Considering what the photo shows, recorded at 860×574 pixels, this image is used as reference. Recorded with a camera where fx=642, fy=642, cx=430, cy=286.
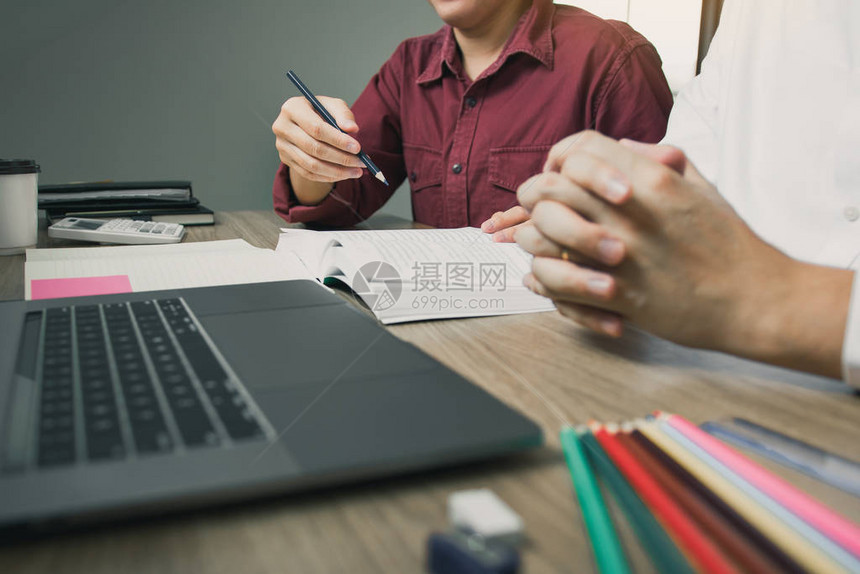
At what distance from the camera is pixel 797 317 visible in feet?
1.24

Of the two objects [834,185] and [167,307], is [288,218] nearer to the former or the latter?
[167,307]

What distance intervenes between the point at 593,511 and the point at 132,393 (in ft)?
0.73

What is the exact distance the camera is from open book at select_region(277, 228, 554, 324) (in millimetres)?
546

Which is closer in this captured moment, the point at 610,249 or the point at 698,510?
the point at 698,510

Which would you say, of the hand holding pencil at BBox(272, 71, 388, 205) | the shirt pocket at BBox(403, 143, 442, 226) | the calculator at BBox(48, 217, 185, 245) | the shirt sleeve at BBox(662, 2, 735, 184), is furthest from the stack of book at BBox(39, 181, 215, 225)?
the shirt sleeve at BBox(662, 2, 735, 184)

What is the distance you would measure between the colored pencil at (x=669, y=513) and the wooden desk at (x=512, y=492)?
0.02m

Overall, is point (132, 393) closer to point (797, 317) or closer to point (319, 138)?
point (797, 317)

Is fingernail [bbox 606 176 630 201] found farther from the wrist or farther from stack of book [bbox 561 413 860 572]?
the wrist

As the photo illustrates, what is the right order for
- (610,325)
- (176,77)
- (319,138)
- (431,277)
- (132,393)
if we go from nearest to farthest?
(132,393) → (610,325) → (431,277) → (319,138) → (176,77)

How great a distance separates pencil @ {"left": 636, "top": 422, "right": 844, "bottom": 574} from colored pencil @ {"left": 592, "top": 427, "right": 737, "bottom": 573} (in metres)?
0.02

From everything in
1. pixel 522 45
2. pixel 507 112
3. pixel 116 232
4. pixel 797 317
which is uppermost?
pixel 522 45

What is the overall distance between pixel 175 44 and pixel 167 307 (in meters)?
1.41

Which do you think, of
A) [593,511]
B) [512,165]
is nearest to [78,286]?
[593,511]

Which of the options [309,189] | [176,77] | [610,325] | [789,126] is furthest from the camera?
[176,77]
